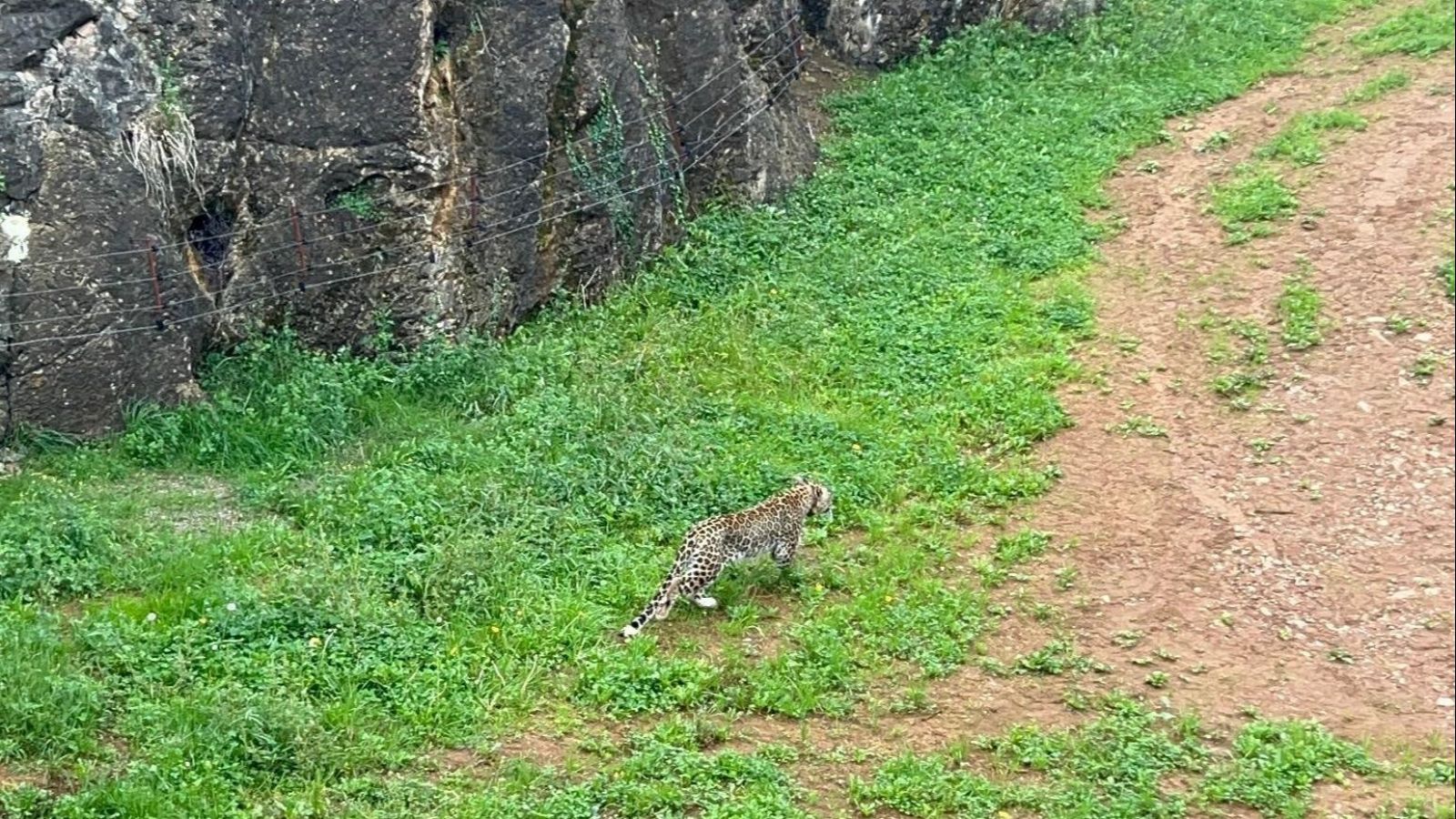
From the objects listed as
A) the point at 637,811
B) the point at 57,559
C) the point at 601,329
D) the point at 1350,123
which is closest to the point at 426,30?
the point at 601,329

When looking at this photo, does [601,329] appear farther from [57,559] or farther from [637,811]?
[637,811]

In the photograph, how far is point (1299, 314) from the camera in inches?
497

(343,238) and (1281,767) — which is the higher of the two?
(343,238)

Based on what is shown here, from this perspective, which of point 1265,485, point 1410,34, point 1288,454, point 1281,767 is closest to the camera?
point 1281,767

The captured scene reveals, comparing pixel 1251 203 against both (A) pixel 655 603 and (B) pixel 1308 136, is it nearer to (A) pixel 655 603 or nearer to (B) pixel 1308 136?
(B) pixel 1308 136

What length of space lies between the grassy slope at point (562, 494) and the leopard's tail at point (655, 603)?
0.16 m

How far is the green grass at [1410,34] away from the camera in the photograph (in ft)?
52.6

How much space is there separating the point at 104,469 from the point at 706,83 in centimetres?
680

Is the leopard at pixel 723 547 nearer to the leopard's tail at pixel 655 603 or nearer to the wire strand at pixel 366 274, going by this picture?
the leopard's tail at pixel 655 603

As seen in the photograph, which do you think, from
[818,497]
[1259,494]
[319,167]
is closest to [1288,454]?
[1259,494]

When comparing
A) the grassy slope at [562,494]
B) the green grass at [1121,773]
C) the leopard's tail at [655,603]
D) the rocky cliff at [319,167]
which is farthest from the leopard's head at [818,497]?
the rocky cliff at [319,167]

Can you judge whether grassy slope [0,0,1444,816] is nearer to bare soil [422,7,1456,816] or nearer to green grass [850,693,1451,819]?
bare soil [422,7,1456,816]

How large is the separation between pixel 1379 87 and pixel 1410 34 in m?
1.36

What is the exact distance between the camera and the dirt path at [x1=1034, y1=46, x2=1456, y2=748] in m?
8.98
